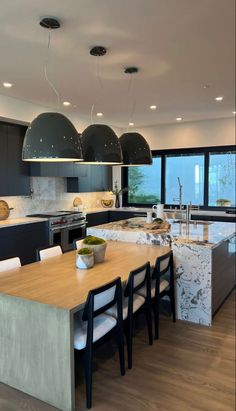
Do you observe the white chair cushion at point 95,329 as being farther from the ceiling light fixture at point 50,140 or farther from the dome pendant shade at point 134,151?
the dome pendant shade at point 134,151

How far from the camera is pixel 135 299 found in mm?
2986

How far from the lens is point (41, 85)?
4.30 metres

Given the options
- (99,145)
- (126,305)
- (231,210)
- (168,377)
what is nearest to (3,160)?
(99,145)

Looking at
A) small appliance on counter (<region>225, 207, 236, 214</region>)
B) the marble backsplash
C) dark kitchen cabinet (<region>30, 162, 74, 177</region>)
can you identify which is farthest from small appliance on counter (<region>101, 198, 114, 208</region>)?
small appliance on counter (<region>225, 207, 236, 214</region>)

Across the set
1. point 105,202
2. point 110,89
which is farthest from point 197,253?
point 105,202

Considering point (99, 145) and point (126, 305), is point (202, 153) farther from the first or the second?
point (126, 305)

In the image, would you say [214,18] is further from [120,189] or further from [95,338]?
[120,189]

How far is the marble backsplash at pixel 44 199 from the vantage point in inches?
232

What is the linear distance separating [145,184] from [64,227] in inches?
107

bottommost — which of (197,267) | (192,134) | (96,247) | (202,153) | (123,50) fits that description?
(197,267)

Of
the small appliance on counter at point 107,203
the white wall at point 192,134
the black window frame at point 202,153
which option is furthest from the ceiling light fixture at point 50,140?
the small appliance on counter at point 107,203

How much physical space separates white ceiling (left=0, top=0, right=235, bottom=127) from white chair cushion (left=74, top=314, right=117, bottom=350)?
2.35 meters

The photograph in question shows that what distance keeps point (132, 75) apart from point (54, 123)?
179 centimetres

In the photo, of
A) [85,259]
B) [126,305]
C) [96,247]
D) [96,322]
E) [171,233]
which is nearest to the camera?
[96,322]
